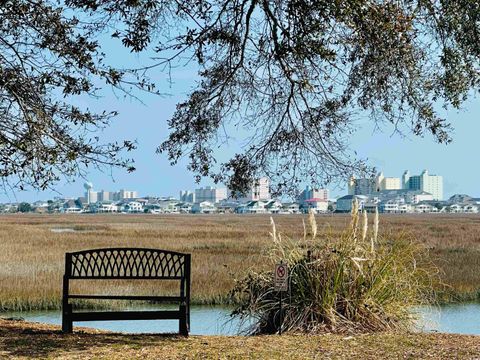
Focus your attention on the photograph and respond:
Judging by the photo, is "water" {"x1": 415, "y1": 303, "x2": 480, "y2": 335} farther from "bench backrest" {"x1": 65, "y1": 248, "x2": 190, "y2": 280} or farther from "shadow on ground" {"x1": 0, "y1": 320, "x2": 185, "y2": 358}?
"shadow on ground" {"x1": 0, "y1": 320, "x2": 185, "y2": 358}

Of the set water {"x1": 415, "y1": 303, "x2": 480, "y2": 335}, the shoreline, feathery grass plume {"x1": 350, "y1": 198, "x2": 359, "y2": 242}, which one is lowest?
water {"x1": 415, "y1": 303, "x2": 480, "y2": 335}

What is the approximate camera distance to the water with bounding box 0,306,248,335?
1245cm

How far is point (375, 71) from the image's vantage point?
25.9 ft

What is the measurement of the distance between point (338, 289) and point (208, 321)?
5501 millimetres

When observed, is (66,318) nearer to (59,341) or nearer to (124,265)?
(59,341)

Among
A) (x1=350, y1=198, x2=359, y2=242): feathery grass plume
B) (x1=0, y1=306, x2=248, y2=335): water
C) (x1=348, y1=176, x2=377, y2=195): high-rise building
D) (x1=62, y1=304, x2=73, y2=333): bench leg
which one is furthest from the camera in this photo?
(x1=0, y1=306, x2=248, y2=335): water

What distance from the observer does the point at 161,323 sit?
44.1ft

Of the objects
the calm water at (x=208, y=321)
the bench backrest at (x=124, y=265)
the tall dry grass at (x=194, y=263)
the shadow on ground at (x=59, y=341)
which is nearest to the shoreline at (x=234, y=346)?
the shadow on ground at (x=59, y=341)

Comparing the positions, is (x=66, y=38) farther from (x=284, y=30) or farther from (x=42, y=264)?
(x=42, y=264)

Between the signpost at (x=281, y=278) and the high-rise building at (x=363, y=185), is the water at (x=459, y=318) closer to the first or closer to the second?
the high-rise building at (x=363, y=185)

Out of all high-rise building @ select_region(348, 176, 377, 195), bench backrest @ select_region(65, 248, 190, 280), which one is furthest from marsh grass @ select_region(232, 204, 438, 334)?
bench backrest @ select_region(65, 248, 190, 280)

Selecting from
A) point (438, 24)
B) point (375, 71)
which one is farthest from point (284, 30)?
point (438, 24)

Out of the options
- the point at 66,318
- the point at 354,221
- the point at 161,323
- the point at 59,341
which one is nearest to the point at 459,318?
the point at 161,323

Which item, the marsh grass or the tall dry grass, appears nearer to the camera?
the marsh grass
